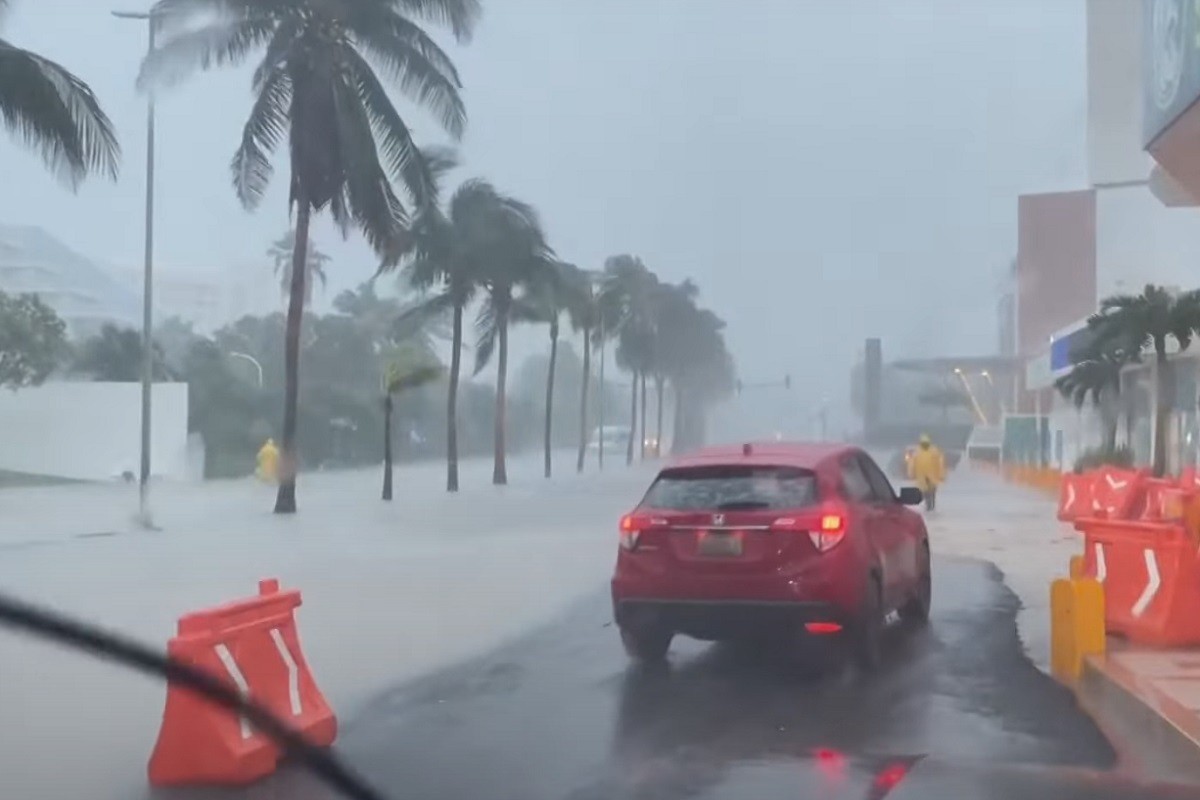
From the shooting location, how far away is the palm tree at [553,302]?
146 ft

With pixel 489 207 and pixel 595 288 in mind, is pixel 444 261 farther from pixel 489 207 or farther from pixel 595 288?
pixel 595 288

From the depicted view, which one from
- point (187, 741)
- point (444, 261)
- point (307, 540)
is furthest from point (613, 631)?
point (444, 261)

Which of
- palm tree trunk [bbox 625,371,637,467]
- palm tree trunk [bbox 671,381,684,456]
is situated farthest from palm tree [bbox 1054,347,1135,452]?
palm tree trunk [bbox 625,371,637,467]

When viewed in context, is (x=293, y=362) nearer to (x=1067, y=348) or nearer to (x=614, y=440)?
(x=1067, y=348)

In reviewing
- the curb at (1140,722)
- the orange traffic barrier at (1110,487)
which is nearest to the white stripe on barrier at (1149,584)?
the curb at (1140,722)

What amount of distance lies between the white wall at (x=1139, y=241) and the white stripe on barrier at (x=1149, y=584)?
33.4 meters

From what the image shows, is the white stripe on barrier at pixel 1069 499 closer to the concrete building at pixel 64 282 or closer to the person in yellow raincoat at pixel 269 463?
the person in yellow raincoat at pixel 269 463

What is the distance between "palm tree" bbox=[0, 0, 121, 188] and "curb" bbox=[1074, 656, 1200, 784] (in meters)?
12.9

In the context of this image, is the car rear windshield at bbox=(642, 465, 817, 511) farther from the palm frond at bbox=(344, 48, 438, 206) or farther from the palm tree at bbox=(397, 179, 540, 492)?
the palm tree at bbox=(397, 179, 540, 492)

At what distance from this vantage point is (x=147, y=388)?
28.5m

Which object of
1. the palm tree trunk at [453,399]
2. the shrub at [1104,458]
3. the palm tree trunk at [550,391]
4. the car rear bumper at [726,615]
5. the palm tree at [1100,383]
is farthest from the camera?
the palm tree trunk at [550,391]

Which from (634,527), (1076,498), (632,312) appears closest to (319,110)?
(1076,498)

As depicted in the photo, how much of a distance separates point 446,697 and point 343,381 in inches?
1237

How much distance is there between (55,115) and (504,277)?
23.5 m
